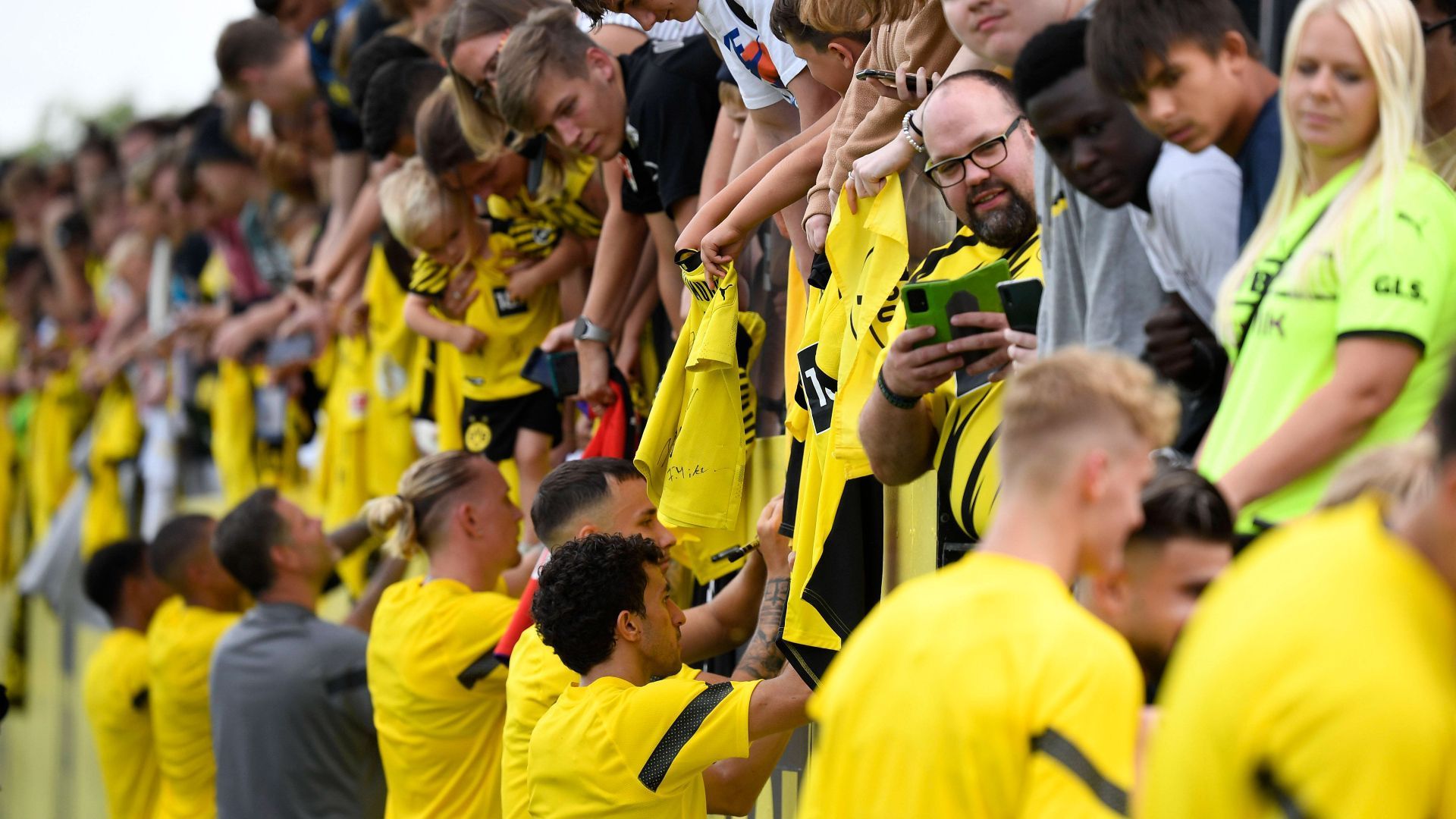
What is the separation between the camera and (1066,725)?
2.14 metres

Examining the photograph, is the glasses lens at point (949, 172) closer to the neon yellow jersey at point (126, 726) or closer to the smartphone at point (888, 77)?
the smartphone at point (888, 77)

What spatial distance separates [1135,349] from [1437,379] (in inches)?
24.8

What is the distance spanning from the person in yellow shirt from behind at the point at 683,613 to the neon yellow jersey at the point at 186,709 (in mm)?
2751

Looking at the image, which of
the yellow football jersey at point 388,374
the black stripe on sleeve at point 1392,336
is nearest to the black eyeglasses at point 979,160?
the black stripe on sleeve at point 1392,336

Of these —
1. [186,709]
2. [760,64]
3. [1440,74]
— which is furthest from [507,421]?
[1440,74]

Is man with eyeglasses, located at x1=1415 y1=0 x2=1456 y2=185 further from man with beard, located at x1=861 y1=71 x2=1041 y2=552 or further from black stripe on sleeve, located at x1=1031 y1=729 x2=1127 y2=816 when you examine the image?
black stripe on sleeve, located at x1=1031 y1=729 x2=1127 y2=816

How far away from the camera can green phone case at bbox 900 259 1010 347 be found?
3.45m

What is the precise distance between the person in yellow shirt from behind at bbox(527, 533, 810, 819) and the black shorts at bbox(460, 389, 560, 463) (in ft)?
7.07

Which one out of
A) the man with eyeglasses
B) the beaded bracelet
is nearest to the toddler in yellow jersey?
the beaded bracelet

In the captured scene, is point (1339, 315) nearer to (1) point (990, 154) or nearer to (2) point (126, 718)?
(1) point (990, 154)

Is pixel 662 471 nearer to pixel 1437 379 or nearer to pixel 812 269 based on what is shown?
pixel 812 269

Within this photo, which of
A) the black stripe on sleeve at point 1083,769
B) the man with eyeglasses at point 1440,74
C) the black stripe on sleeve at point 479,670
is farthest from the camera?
the black stripe on sleeve at point 479,670

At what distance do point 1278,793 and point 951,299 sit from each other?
1.81 metres

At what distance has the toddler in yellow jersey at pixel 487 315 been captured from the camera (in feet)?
20.3
